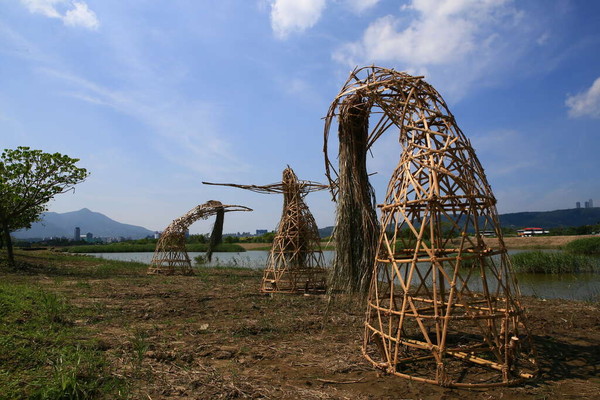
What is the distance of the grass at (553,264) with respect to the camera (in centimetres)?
1359

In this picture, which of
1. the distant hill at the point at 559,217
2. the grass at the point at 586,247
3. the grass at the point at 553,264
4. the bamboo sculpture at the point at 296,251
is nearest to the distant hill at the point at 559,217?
the distant hill at the point at 559,217

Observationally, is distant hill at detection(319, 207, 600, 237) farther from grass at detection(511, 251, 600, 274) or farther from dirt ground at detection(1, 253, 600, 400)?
dirt ground at detection(1, 253, 600, 400)

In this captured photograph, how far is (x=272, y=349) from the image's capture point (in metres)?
4.48

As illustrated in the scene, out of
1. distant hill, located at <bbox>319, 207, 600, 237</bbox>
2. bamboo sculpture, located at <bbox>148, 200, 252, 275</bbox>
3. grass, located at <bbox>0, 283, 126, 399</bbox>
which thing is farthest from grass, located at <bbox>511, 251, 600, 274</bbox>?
distant hill, located at <bbox>319, 207, 600, 237</bbox>

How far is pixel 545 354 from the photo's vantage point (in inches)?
163

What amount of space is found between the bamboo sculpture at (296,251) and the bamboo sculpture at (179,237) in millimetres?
4723

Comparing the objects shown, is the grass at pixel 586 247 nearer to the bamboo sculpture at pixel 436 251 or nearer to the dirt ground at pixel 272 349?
the dirt ground at pixel 272 349

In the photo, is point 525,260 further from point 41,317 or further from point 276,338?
point 41,317

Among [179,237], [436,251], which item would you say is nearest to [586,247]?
[179,237]

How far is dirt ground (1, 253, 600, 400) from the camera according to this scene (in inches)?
127

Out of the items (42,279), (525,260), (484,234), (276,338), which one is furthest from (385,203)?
(525,260)

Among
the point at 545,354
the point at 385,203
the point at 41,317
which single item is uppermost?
the point at 385,203

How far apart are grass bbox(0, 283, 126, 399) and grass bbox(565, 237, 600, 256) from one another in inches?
858

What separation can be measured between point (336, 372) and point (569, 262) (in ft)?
43.8
